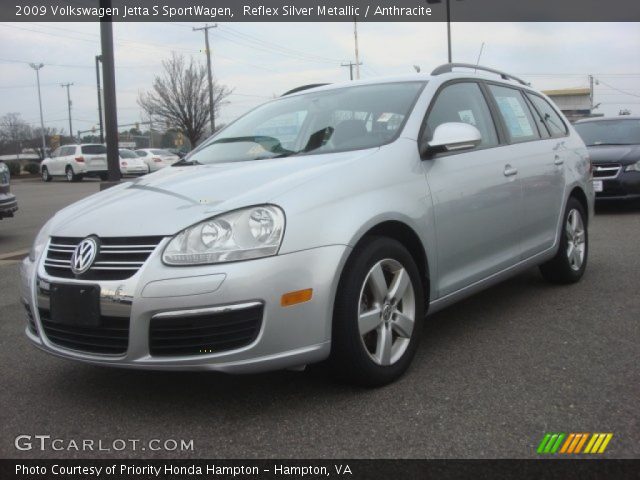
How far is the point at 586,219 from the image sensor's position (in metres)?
5.48

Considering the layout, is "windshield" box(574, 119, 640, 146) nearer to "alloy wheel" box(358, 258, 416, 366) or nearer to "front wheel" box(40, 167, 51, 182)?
"alloy wheel" box(358, 258, 416, 366)

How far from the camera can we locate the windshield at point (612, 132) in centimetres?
1059

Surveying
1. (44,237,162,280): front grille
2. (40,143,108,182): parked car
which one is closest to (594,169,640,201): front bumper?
(44,237,162,280): front grille

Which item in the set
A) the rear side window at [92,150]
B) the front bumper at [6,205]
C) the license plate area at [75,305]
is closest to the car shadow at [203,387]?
the license plate area at [75,305]

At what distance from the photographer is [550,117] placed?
5320 mm

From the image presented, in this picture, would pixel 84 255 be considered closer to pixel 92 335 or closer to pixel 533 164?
pixel 92 335

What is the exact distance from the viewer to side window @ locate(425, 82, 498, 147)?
3.82 m

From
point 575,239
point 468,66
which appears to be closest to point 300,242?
point 468,66

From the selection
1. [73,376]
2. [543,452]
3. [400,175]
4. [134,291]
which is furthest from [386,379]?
[73,376]

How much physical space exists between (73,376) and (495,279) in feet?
8.47

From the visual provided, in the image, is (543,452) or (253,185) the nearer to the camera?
(543,452)
